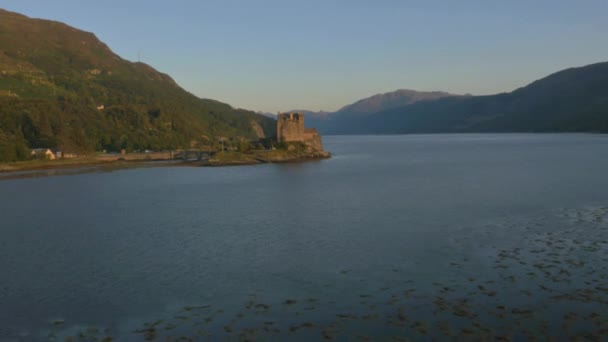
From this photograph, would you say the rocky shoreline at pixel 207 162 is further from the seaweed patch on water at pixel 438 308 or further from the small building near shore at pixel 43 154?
the seaweed patch on water at pixel 438 308

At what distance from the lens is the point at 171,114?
19112cm

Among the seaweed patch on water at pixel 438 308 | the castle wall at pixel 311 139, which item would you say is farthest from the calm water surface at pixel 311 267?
the castle wall at pixel 311 139

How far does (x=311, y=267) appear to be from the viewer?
85.6 ft

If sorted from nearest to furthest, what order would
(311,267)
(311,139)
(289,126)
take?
(311,267), (289,126), (311,139)

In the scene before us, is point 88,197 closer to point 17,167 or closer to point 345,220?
point 345,220

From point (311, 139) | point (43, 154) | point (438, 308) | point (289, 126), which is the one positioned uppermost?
point (289, 126)

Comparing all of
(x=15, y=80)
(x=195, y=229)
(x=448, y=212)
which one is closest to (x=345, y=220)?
(x=448, y=212)

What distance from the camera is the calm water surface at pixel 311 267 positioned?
18.2m

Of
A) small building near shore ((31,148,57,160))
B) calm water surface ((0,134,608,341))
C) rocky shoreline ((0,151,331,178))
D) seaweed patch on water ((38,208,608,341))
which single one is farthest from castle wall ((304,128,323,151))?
seaweed patch on water ((38,208,608,341))

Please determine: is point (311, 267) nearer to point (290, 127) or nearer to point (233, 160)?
point (233, 160)

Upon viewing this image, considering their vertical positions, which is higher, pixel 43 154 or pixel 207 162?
pixel 43 154

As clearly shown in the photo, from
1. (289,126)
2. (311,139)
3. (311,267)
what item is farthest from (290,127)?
(311,267)

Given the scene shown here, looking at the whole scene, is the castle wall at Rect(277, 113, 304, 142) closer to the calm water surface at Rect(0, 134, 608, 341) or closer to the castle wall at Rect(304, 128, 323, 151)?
the castle wall at Rect(304, 128, 323, 151)

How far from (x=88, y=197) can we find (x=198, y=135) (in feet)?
439
